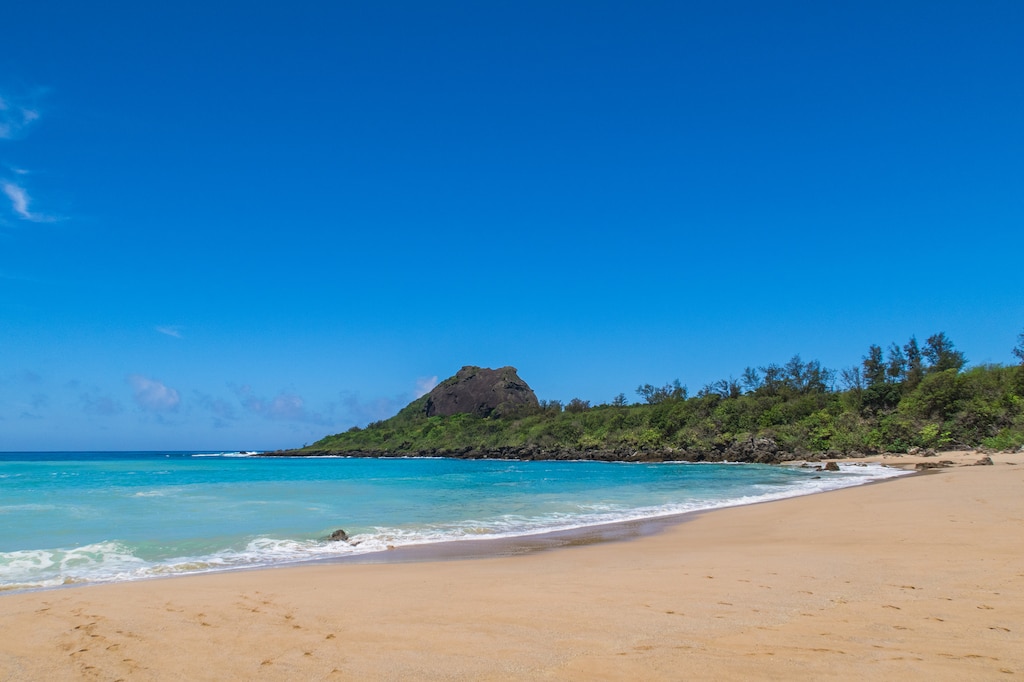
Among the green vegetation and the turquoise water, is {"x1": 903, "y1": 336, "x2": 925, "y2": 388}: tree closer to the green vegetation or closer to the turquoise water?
the green vegetation

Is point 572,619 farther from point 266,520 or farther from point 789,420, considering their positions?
point 789,420

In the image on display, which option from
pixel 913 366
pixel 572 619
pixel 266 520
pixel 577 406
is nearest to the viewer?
pixel 572 619

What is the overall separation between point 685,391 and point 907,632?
8595 cm

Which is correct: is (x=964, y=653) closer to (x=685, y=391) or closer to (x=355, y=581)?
(x=355, y=581)

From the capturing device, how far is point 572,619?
18.2 ft

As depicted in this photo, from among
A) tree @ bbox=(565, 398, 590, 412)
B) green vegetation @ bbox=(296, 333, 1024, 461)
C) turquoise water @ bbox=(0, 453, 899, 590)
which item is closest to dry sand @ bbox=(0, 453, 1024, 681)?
turquoise water @ bbox=(0, 453, 899, 590)

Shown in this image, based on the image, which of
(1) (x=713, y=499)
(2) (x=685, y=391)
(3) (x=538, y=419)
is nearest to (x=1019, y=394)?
(1) (x=713, y=499)

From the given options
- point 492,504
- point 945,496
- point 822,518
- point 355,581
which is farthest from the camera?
point 492,504

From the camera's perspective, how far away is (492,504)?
2023 cm

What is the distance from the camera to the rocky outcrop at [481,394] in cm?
11950

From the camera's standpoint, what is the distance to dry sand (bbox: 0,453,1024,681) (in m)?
4.30

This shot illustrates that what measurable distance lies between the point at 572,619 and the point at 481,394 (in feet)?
386

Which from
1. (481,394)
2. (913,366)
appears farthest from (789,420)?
(481,394)

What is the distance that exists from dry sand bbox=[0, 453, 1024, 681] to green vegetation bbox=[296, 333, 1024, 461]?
36.8 meters
